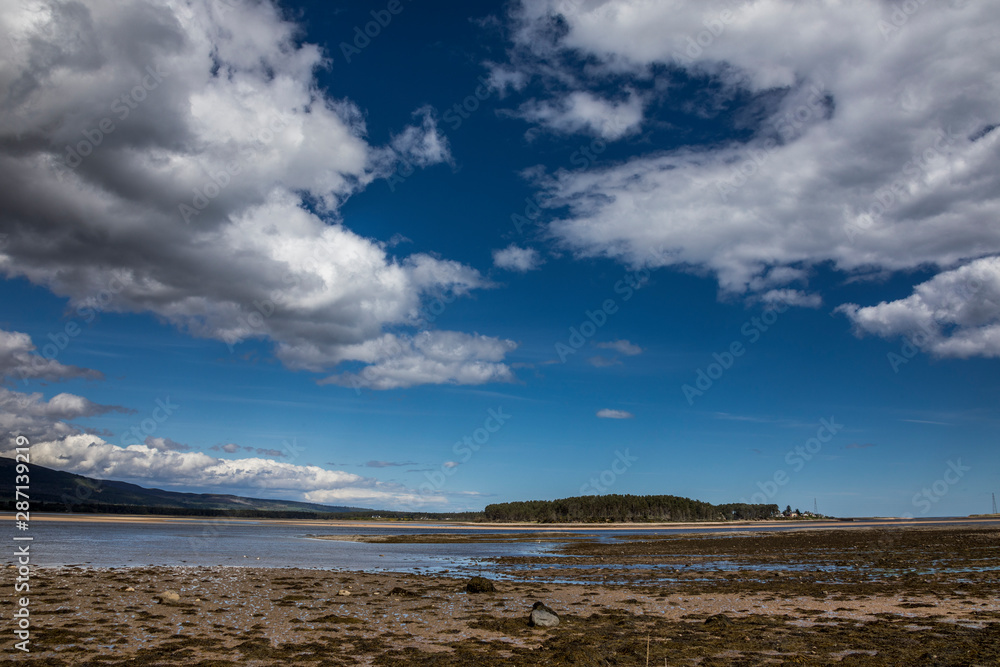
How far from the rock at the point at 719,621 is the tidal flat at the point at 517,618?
67mm

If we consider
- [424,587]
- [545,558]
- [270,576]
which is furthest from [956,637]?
[545,558]

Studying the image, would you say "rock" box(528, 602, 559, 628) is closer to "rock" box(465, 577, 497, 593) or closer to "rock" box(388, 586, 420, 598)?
"rock" box(465, 577, 497, 593)

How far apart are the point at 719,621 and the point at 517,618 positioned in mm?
7204

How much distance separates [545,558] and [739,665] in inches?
1610

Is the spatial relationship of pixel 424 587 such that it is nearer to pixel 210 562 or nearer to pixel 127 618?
pixel 127 618

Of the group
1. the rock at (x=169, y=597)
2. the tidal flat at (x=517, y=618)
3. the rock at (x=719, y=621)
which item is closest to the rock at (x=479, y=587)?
the tidal flat at (x=517, y=618)

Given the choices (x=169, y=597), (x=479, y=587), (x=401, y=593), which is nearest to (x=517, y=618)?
(x=479, y=587)

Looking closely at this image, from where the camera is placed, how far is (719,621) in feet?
66.8

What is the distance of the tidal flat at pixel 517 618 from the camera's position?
16031 millimetres

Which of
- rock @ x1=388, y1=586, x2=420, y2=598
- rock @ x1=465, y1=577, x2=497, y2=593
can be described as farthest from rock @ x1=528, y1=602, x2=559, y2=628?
rock @ x1=388, y1=586, x2=420, y2=598

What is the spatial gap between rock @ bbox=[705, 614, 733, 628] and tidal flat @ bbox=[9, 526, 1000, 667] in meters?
0.07

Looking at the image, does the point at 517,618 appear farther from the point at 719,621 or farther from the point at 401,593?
the point at 401,593

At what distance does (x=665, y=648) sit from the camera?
55.6 feet

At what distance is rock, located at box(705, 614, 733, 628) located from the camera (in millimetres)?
19938
